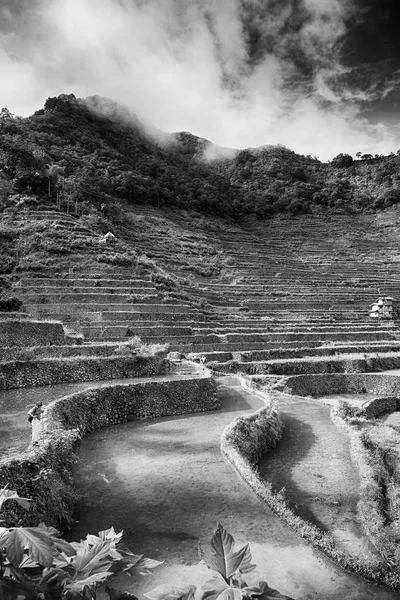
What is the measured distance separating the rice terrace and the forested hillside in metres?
0.90

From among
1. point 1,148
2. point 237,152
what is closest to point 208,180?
point 237,152

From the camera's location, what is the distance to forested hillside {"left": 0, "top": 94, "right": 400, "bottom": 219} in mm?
51188

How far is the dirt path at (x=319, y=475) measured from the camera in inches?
320

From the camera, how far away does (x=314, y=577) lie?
6191mm

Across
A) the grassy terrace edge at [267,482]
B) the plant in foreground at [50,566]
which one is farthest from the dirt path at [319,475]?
the plant in foreground at [50,566]

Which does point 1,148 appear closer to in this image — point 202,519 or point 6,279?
point 6,279

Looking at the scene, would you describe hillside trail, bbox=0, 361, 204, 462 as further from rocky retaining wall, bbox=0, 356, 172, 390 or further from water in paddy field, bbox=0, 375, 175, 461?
rocky retaining wall, bbox=0, 356, 172, 390

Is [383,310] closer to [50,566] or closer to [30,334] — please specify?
[30,334]

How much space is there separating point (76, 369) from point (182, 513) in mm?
10341

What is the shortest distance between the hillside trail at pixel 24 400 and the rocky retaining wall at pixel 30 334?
3296 millimetres

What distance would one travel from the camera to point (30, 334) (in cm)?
1906

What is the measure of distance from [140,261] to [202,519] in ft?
95.3

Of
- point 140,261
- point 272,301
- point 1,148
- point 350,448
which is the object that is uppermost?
point 1,148

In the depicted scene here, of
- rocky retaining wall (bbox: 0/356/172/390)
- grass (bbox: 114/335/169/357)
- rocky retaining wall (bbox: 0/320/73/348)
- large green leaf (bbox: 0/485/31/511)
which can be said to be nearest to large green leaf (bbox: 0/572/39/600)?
large green leaf (bbox: 0/485/31/511)
